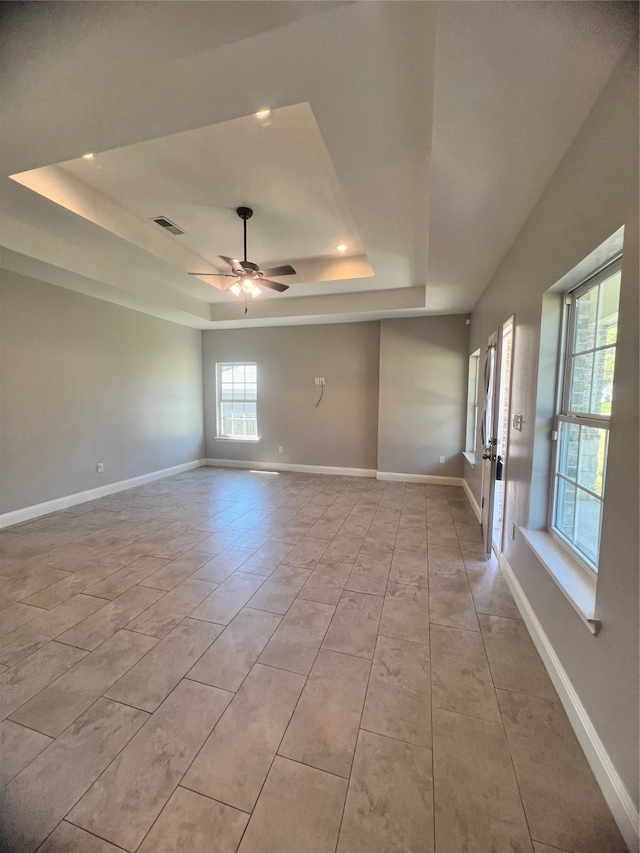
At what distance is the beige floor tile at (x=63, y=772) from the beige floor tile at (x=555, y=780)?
1.57m

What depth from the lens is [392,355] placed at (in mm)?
5387

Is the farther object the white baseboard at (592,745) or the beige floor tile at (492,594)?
the beige floor tile at (492,594)

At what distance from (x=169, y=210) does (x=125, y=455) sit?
11.5 feet

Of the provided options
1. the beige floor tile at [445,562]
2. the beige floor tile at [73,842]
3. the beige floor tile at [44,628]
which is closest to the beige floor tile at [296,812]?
the beige floor tile at [73,842]

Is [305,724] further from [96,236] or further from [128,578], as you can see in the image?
[96,236]

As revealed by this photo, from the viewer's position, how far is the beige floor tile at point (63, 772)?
1.12m

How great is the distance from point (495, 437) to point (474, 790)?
2.47m

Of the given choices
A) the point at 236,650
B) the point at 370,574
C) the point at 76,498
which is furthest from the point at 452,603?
the point at 76,498

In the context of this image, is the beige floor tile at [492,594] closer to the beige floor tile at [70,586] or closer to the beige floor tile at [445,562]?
the beige floor tile at [445,562]

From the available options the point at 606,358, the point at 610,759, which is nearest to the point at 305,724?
the point at 610,759

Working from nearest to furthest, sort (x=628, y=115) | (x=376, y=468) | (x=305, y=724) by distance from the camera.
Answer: (x=628, y=115) → (x=305, y=724) → (x=376, y=468)

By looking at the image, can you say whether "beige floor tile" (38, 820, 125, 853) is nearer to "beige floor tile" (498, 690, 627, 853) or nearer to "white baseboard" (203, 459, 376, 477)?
"beige floor tile" (498, 690, 627, 853)

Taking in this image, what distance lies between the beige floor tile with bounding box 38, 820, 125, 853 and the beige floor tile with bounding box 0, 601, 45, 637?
53.8 inches

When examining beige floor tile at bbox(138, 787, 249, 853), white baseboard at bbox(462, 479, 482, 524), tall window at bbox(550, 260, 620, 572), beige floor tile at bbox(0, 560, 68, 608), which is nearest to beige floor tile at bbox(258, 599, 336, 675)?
beige floor tile at bbox(138, 787, 249, 853)
